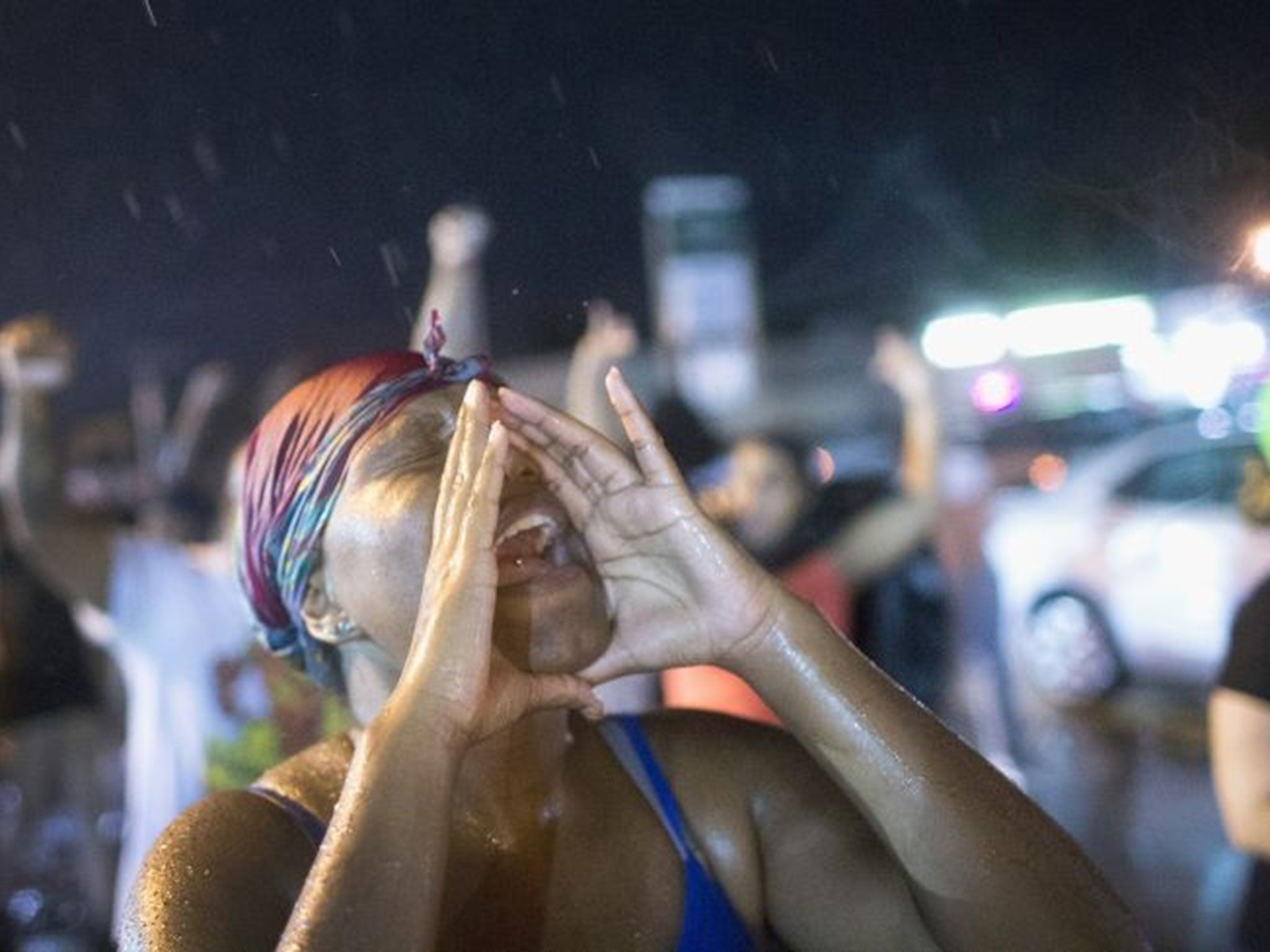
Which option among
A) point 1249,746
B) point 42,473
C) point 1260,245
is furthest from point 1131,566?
point 1260,245

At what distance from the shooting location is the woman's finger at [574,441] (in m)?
2.13

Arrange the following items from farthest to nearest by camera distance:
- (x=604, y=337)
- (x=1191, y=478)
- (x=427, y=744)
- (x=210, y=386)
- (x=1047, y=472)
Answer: (x=1047, y=472) < (x=1191, y=478) < (x=210, y=386) < (x=604, y=337) < (x=427, y=744)

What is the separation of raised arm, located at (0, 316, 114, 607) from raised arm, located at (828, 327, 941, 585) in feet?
9.16

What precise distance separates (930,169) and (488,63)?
1.56 meters

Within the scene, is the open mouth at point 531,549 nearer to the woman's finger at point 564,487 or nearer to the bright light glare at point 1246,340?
the woman's finger at point 564,487

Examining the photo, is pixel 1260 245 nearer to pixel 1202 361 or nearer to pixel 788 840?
pixel 788 840

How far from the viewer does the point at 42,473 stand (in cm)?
462

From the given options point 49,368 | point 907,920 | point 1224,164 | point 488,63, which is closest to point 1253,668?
point 1224,164

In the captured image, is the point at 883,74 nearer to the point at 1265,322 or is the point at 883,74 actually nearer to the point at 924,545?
the point at 1265,322

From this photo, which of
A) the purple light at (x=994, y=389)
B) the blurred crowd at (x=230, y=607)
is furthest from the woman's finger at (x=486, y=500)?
the purple light at (x=994, y=389)

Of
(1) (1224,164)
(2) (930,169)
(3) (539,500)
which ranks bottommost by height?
(3) (539,500)

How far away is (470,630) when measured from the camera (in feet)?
5.93

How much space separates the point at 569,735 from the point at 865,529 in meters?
4.13

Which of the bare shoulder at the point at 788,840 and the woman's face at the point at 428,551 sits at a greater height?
the woman's face at the point at 428,551
